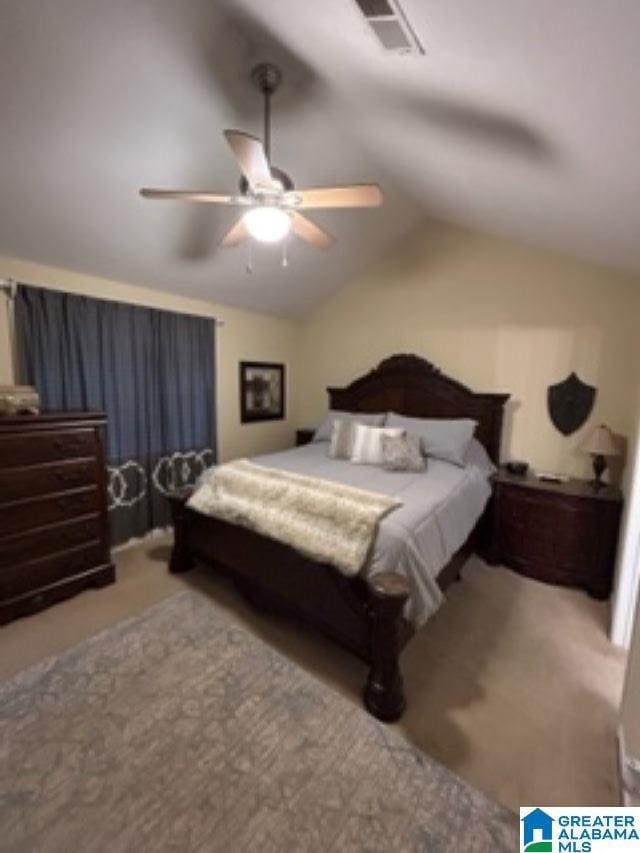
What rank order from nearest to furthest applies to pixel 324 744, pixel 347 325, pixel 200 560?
pixel 324 744, pixel 200 560, pixel 347 325

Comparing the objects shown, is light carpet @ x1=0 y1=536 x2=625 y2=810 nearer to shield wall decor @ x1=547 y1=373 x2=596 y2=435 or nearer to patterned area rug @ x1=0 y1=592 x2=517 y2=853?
patterned area rug @ x1=0 y1=592 x2=517 y2=853

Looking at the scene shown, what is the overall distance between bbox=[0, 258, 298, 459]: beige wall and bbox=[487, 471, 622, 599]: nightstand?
2520mm

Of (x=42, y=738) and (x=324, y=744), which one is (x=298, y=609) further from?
(x=42, y=738)

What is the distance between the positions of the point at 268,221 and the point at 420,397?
7.88 feet

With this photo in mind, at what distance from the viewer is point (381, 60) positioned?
4.73 ft

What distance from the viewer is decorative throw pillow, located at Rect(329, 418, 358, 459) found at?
3.40 meters

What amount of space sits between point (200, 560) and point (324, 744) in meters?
1.59

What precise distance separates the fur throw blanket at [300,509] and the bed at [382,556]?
0.24ft

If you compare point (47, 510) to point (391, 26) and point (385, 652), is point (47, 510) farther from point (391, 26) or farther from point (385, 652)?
point (391, 26)

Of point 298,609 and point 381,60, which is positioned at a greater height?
point 381,60

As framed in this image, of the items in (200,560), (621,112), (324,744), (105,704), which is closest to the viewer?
(621,112)

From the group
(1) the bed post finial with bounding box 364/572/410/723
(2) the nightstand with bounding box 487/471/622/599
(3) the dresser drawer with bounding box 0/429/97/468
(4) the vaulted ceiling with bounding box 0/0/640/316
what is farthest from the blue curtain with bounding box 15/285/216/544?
(2) the nightstand with bounding box 487/471/622/599

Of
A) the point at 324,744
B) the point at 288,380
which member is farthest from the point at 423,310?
the point at 324,744

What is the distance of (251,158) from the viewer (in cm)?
155
